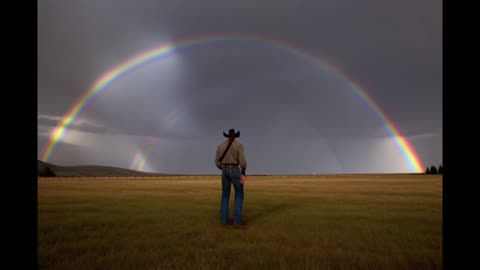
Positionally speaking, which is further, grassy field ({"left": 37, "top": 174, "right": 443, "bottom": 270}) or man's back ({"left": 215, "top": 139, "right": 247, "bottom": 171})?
man's back ({"left": 215, "top": 139, "right": 247, "bottom": 171})

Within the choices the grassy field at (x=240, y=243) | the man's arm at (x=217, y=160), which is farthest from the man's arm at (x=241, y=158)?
the grassy field at (x=240, y=243)

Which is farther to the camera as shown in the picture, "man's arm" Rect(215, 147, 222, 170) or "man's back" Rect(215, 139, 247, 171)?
"man's arm" Rect(215, 147, 222, 170)

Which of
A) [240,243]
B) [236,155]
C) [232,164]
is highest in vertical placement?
[236,155]

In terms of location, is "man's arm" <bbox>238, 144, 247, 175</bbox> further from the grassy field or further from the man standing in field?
the grassy field

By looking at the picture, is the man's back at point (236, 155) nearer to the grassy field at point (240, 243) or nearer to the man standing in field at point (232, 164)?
the man standing in field at point (232, 164)

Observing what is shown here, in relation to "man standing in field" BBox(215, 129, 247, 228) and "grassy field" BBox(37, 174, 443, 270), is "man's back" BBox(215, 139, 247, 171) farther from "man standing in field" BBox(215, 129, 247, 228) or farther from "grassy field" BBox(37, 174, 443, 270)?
"grassy field" BBox(37, 174, 443, 270)

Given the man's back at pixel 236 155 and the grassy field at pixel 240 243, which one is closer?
the grassy field at pixel 240 243

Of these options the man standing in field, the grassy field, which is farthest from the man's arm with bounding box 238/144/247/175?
the grassy field

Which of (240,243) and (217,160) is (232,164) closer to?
(217,160)

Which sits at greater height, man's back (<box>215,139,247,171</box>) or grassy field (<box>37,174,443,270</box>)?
man's back (<box>215,139,247,171</box>)

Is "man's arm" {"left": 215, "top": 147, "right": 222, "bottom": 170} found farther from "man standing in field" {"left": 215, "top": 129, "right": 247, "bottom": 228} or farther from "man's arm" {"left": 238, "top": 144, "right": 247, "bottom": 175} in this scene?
"man's arm" {"left": 238, "top": 144, "right": 247, "bottom": 175}

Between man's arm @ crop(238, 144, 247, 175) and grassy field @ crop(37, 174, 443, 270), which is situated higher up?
man's arm @ crop(238, 144, 247, 175)

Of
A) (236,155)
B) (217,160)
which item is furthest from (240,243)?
(217,160)
